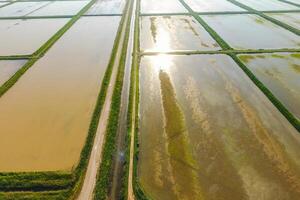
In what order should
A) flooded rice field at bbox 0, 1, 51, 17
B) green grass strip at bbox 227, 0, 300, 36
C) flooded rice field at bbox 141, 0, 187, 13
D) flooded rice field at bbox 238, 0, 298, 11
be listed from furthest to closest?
flooded rice field at bbox 238, 0, 298, 11
flooded rice field at bbox 141, 0, 187, 13
flooded rice field at bbox 0, 1, 51, 17
green grass strip at bbox 227, 0, 300, 36

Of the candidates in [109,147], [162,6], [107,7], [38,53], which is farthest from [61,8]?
[109,147]

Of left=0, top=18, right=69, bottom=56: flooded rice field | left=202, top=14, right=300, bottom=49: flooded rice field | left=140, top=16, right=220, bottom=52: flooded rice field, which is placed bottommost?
left=0, top=18, right=69, bottom=56: flooded rice field

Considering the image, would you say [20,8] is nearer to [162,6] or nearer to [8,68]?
[162,6]

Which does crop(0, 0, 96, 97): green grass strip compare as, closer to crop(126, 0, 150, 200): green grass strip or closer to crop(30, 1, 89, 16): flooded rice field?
crop(30, 1, 89, 16): flooded rice field

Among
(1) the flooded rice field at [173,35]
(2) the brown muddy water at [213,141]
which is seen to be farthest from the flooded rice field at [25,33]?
(2) the brown muddy water at [213,141]

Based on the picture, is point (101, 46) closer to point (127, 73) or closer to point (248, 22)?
point (127, 73)

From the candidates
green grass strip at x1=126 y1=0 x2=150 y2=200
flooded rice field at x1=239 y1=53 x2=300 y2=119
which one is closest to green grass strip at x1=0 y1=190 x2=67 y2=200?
green grass strip at x1=126 y1=0 x2=150 y2=200

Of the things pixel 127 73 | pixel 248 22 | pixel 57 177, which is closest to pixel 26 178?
pixel 57 177
